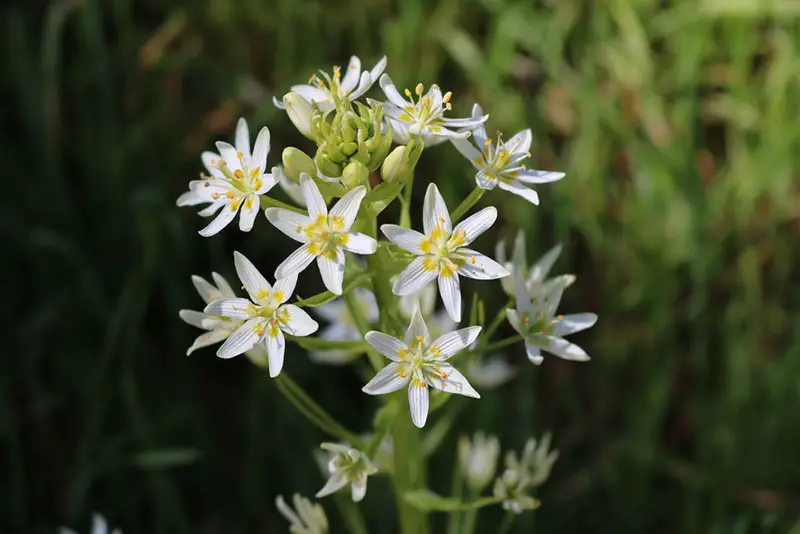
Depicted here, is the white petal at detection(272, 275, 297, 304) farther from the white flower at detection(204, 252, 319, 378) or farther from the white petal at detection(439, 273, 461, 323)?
the white petal at detection(439, 273, 461, 323)

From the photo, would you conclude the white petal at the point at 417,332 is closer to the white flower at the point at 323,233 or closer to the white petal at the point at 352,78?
the white flower at the point at 323,233

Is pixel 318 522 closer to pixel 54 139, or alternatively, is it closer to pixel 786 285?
pixel 54 139

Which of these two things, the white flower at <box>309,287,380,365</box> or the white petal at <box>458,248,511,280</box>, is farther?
the white flower at <box>309,287,380,365</box>

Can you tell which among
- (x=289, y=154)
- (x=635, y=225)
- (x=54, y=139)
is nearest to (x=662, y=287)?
(x=635, y=225)

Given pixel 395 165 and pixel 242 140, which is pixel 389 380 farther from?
pixel 242 140

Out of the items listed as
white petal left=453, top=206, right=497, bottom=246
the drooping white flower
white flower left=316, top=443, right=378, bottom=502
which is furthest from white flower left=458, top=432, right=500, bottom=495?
white petal left=453, top=206, right=497, bottom=246

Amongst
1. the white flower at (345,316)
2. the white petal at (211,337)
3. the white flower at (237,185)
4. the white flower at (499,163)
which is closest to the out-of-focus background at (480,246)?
the white flower at (345,316)

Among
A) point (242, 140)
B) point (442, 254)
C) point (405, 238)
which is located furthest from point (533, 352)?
point (242, 140)
